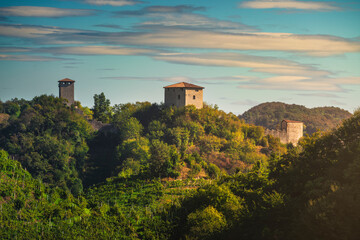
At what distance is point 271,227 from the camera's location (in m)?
18.8

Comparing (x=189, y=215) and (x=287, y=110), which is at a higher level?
(x=287, y=110)

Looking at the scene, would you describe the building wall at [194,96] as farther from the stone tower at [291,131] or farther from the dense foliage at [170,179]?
the stone tower at [291,131]

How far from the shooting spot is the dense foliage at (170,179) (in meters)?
19.2

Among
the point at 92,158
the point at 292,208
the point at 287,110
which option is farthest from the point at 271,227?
the point at 287,110

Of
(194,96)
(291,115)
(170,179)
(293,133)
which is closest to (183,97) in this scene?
(194,96)

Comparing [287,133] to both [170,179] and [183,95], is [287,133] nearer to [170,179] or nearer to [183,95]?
[183,95]

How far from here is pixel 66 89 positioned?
5625 cm

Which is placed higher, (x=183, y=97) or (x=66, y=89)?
(x=66, y=89)

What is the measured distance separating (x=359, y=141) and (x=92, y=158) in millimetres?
31666

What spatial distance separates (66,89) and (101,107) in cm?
407

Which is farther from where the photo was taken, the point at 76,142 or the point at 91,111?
the point at 91,111

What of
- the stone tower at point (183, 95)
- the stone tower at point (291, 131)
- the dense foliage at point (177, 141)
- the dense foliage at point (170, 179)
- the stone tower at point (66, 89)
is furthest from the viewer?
the stone tower at point (66, 89)

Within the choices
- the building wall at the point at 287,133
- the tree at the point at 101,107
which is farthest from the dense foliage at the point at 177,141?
the tree at the point at 101,107

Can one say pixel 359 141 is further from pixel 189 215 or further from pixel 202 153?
pixel 202 153
